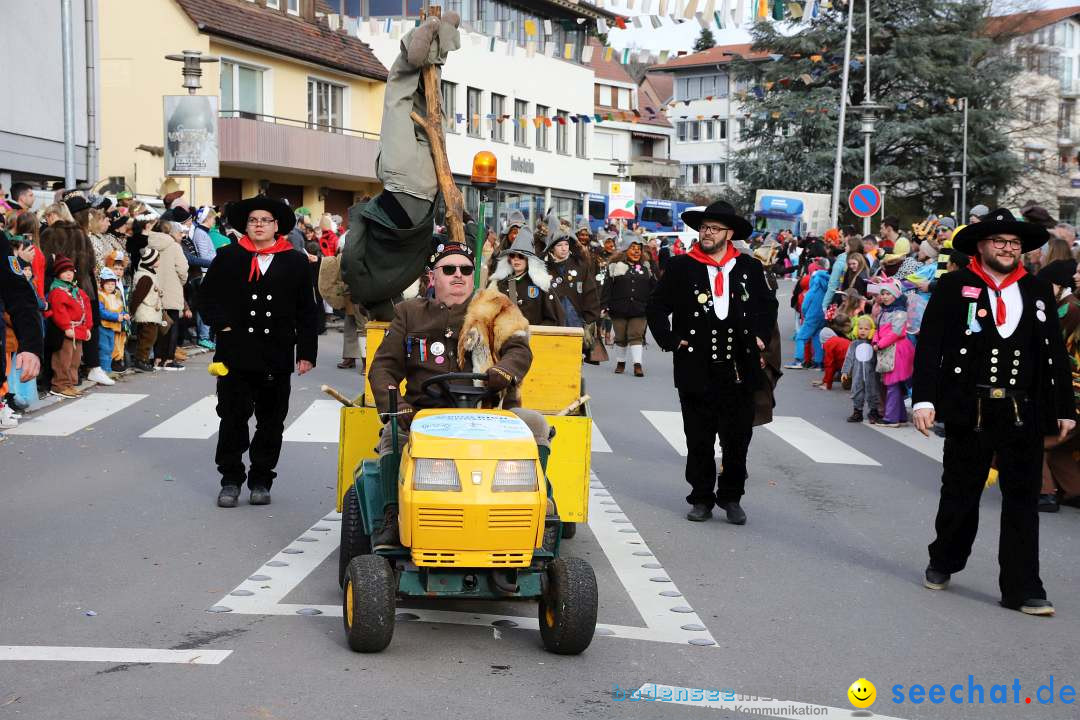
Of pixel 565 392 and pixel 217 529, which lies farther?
pixel 565 392

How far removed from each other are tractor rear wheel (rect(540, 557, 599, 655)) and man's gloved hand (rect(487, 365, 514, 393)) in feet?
3.37

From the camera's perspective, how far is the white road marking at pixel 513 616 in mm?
6617

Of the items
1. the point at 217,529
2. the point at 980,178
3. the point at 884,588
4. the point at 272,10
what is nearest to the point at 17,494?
the point at 217,529

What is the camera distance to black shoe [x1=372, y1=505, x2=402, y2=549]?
6371 mm

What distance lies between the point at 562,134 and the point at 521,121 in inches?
212

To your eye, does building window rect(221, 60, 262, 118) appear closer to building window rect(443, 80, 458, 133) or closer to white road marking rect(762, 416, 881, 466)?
building window rect(443, 80, 458, 133)

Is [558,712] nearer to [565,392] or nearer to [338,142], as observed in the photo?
[565,392]

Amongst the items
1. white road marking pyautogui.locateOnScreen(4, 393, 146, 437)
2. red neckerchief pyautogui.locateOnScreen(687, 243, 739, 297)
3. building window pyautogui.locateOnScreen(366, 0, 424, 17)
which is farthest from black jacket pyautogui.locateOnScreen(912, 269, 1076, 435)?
building window pyautogui.locateOnScreen(366, 0, 424, 17)

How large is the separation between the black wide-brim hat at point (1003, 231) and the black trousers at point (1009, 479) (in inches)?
32.7

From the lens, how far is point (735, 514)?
31.6ft

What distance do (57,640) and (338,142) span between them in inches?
1455

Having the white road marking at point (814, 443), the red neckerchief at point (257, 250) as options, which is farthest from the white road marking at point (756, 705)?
the white road marking at point (814, 443)

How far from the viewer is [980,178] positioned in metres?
57.8

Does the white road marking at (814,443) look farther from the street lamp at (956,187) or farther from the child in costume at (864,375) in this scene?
the street lamp at (956,187)
